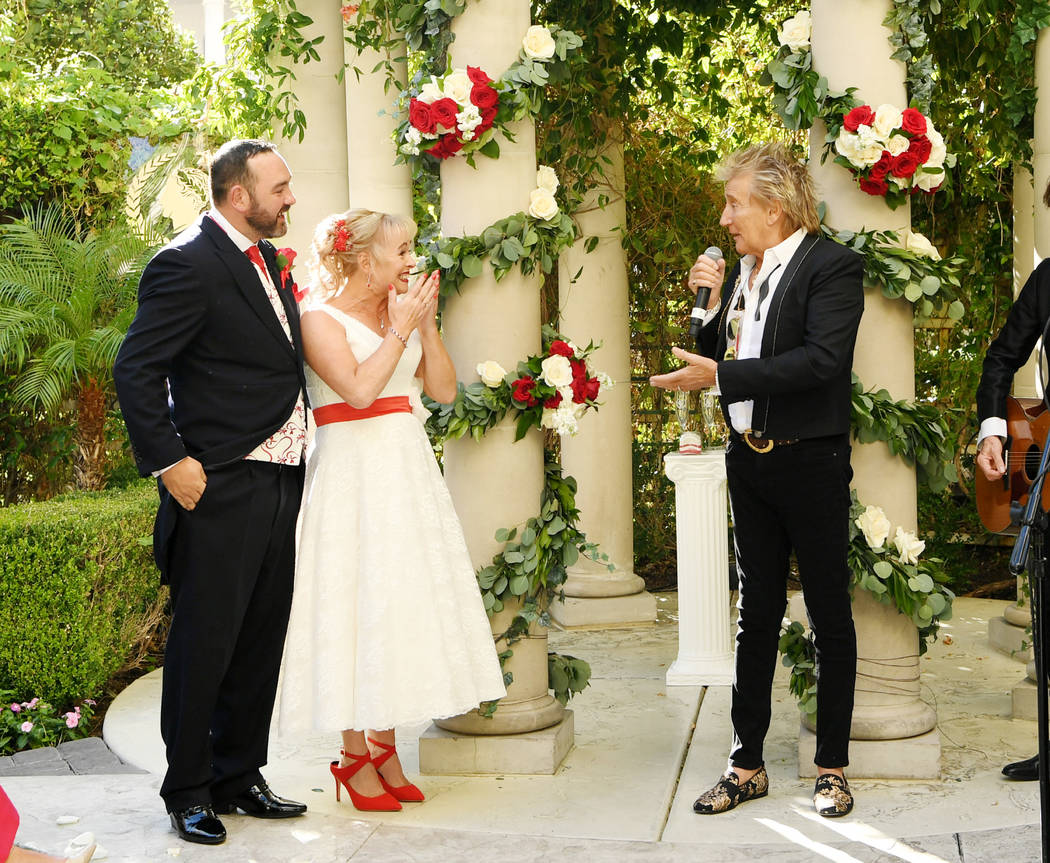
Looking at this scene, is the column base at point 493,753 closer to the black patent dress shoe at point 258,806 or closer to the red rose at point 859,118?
the black patent dress shoe at point 258,806

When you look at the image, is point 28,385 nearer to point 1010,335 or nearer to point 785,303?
point 785,303

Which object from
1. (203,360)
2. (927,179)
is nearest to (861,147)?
(927,179)

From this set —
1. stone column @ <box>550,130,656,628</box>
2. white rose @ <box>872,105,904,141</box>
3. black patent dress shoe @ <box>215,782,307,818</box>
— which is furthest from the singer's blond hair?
stone column @ <box>550,130,656,628</box>

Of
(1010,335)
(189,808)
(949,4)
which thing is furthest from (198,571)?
(949,4)

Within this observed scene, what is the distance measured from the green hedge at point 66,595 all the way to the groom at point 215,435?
1.82 metres

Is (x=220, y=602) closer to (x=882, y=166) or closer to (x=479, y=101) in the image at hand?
(x=479, y=101)

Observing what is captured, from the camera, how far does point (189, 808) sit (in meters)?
3.80

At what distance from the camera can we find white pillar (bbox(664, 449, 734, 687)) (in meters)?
5.87

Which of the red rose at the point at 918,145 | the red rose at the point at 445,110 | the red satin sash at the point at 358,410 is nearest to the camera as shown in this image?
the red satin sash at the point at 358,410

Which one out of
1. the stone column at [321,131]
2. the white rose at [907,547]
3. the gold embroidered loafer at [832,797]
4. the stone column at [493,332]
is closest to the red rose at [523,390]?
the stone column at [493,332]

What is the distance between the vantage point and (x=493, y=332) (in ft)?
14.4

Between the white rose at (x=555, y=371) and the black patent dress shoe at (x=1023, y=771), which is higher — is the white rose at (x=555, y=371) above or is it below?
above

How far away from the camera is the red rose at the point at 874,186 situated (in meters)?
4.14

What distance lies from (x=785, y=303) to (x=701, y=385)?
0.36 m
